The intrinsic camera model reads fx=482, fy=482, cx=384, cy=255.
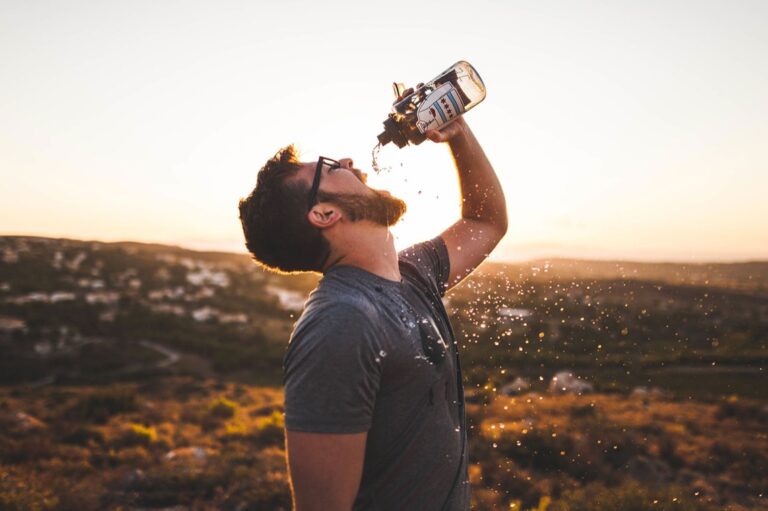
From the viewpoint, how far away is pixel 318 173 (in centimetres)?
235

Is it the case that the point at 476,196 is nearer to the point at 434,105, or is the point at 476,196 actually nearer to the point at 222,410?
the point at 434,105

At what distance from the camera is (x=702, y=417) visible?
43.6 ft

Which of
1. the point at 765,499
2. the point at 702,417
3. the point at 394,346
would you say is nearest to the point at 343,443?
the point at 394,346

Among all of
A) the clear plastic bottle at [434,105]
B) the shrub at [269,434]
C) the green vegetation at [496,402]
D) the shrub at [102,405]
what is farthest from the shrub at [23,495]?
the clear plastic bottle at [434,105]

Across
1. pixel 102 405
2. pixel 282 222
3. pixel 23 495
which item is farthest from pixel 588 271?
pixel 102 405

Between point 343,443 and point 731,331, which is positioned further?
point 731,331

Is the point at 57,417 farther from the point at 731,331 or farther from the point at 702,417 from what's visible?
the point at 731,331

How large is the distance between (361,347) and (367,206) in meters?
0.95

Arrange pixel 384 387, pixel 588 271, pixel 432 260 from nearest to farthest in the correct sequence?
pixel 384 387
pixel 432 260
pixel 588 271

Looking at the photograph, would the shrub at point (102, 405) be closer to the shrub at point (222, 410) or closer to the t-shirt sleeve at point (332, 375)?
the shrub at point (222, 410)

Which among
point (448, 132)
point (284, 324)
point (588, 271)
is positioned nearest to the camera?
point (448, 132)

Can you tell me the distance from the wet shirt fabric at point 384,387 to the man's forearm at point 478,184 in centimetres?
104

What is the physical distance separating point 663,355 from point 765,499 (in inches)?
783

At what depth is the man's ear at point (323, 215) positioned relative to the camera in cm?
222
